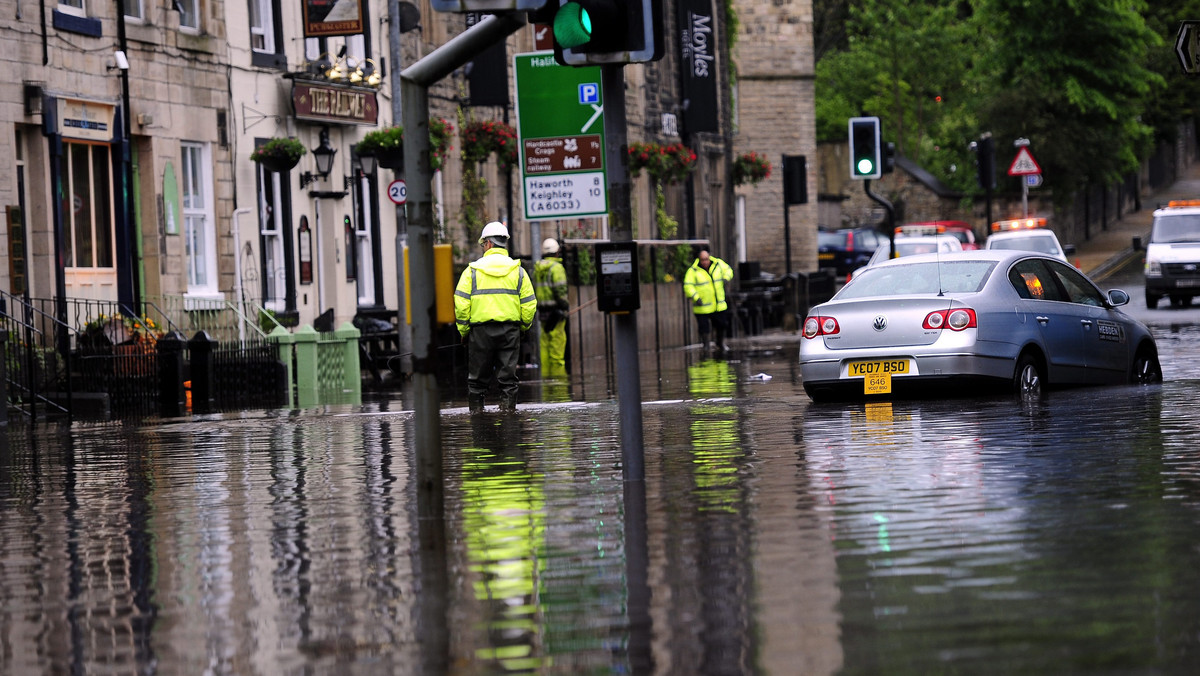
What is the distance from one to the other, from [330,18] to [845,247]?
3379cm

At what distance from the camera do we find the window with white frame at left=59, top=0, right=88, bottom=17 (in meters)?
23.5

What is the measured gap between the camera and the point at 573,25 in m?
10.1

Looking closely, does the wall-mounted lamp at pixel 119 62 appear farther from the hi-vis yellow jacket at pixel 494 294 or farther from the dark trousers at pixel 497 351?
the dark trousers at pixel 497 351

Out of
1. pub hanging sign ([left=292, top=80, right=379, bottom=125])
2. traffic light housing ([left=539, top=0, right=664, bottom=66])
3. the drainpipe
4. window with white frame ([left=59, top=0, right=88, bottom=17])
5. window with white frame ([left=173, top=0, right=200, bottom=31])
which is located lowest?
the drainpipe

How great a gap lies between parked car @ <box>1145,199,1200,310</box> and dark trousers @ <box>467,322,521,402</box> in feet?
78.2

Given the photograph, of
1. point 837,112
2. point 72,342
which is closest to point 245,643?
point 72,342

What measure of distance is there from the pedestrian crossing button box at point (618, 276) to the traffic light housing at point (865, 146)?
50.0 ft

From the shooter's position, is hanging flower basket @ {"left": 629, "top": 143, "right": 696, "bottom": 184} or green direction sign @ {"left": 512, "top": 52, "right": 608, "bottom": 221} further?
hanging flower basket @ {"left": 629, "top": 143, "right": 696, "bottom": 184}

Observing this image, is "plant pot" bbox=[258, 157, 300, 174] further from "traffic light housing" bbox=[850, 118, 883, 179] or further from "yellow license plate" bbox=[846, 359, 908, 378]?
"yellow license plate" bbox=[846, 359, 908, 378]

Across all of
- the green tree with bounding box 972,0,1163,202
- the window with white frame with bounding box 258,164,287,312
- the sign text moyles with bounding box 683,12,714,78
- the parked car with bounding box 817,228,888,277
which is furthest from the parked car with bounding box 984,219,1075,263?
the green tree with bounding box 972,0,1163,202

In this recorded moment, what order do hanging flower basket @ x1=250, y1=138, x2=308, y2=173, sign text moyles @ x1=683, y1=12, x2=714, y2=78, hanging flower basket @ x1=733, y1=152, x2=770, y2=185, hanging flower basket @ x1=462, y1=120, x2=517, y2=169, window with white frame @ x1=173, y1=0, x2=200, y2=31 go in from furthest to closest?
sign text moyles @ x1=683, y1=12, x2=714, y2=78
hanging flower basket @ x1=733, y1=152, x2=770, y2=185
hanging flower basket @ x1=462, y1=120, x2=517, y2=169
hanging flower basket @ x1=250, y1=138, x2=308, y2=173
window with white frame @ x1=173, y1=0, x2=200, y2=31

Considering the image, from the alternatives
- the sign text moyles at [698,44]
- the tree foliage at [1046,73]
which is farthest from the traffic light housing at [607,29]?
the tree foliage at [1046,73]

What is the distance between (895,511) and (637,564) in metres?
1.73

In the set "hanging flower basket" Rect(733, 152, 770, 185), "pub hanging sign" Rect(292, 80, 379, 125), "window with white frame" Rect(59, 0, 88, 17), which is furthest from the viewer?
"hanging flower basket" Rect(733, 152, 770, 185)
